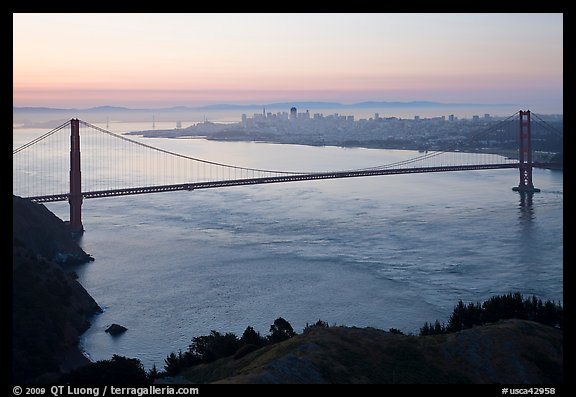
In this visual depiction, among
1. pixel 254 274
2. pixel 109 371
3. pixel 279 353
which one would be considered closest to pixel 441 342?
pixel 279 353

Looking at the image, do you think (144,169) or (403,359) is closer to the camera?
(403,359)

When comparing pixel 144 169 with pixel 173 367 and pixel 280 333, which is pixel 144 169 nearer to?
pixel 280 333

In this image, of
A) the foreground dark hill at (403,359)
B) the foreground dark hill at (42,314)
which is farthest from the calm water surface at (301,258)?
the foreground dark hill at (403,359)

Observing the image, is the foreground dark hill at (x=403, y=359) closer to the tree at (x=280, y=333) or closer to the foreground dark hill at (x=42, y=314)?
the tree at (x=280, y=333)

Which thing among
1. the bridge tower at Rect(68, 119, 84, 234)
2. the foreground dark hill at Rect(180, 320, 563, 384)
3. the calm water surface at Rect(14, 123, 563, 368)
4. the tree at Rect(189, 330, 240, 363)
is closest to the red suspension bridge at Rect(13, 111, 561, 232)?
the bridge tower at Rect(68, 119, 84, 234)

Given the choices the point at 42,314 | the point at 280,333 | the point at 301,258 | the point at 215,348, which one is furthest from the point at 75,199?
the point at 215,348

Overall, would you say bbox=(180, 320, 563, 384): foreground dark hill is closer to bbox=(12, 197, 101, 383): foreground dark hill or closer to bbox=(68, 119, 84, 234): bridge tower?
bbox=(12, 197, 101, 383): foreground dark hill
